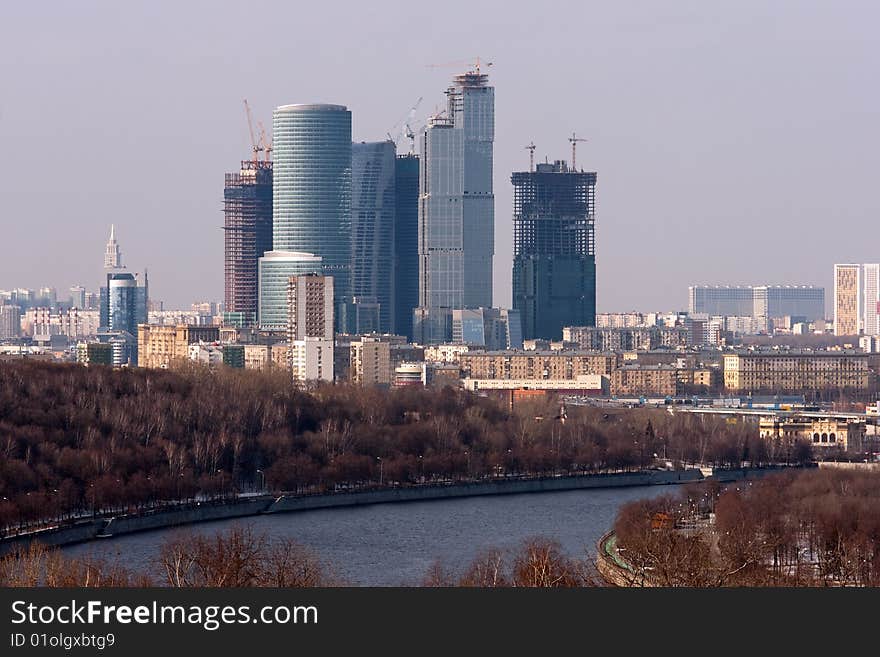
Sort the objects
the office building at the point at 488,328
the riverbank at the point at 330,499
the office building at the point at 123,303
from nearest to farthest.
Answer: the riverbank at the point at 330,499
the office building at the point at 488,328
the office building at the point at 123,303


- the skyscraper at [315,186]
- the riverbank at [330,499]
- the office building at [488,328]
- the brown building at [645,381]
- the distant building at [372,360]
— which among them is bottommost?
the riverbank at [330,499]

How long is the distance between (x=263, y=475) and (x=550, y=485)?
566cm

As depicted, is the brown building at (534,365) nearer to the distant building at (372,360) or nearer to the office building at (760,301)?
the distant building at (372,360)

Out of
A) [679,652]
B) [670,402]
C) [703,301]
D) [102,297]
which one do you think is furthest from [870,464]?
[703,301]

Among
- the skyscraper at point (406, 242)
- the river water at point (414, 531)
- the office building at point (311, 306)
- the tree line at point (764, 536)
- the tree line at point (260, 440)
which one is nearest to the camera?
the tree line at point (764, 536)

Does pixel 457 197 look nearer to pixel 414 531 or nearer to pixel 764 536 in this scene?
pixel 414 531

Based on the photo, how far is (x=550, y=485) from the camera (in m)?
37.0

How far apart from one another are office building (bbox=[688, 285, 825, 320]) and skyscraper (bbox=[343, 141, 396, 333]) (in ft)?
175

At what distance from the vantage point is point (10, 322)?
405 ft

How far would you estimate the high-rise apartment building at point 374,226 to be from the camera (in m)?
94.8

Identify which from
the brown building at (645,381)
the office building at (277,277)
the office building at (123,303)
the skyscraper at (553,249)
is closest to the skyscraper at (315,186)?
the office building at (277,277)

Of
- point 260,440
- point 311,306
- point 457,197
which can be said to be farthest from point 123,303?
point 260,440

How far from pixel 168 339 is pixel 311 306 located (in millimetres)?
10900

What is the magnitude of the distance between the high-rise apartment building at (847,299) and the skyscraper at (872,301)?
2.85 ft
